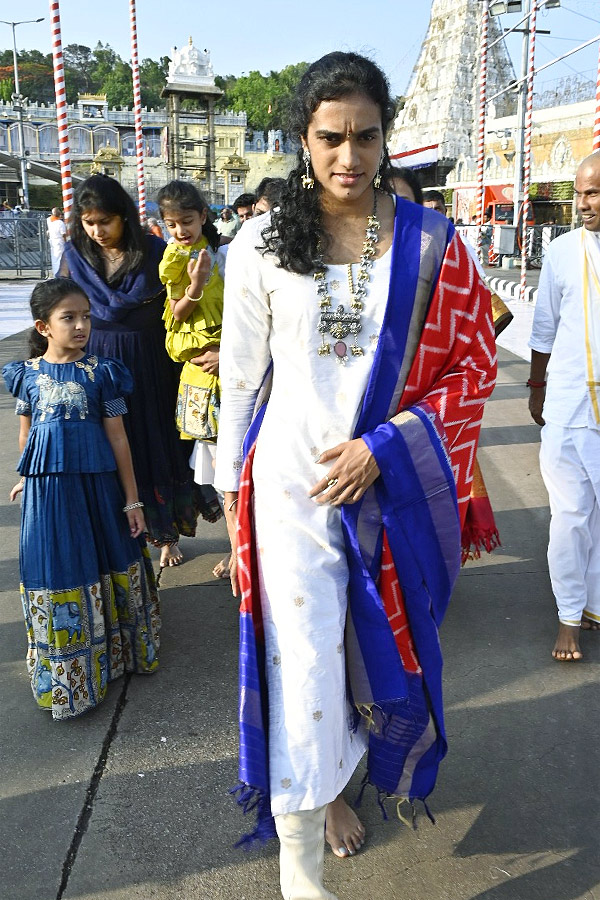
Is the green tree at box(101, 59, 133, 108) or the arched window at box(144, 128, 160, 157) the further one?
the green tree at box(101, 59, 133, 108)

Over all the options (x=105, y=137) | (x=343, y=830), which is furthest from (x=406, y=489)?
(x=105, y=137)

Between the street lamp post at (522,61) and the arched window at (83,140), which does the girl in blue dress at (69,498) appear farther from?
the arched window at (83,140)

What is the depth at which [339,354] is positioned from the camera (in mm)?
2010

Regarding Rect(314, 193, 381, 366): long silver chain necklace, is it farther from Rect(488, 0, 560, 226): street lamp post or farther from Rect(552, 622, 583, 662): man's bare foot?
Rect(488, 0, 560, 226): street lamp post

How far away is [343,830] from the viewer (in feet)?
7.64

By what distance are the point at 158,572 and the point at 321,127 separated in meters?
2.79

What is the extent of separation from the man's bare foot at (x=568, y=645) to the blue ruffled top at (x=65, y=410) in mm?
1866

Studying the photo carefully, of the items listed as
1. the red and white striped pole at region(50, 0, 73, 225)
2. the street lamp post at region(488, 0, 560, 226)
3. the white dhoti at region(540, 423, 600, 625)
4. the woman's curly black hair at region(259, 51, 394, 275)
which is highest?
the street lamp post at region(488, 0, 560, 226)

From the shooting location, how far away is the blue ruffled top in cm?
293

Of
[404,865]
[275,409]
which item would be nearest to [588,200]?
[275,409]

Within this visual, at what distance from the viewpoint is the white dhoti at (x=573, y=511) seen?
3362 mm

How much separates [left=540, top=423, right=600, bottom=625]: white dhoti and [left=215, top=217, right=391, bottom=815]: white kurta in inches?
64.9

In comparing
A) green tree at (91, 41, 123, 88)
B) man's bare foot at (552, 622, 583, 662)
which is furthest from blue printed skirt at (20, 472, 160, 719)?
green tree at (91, 41, 123, 88)

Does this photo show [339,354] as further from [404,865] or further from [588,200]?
[588,200]
